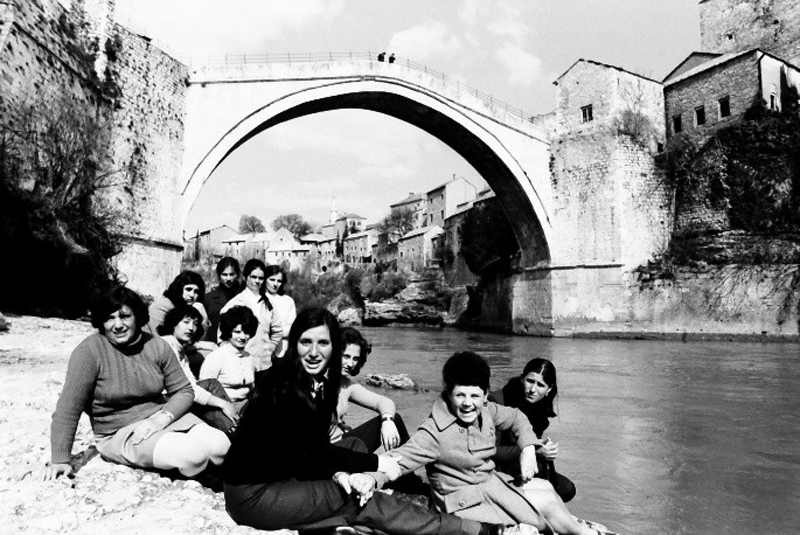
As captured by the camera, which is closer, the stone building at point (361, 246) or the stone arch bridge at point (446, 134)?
the stone arch bridge at point (446, 134)

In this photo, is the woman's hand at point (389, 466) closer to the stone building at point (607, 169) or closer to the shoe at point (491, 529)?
the shoe at point (491, 529)

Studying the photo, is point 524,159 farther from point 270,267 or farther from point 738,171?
point 270,267

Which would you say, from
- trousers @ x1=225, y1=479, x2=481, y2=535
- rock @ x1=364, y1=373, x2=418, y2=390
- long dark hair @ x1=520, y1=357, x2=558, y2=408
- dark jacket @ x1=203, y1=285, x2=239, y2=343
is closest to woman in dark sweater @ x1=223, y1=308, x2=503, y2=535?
trousers @ x1=225, y1=479, x2=481, y2=535

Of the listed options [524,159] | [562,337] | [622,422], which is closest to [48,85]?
[622,422]

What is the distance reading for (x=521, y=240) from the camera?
2161cm

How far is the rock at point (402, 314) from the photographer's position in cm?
3572

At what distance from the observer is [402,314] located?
36.5m

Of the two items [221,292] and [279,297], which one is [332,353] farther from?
[221,292]

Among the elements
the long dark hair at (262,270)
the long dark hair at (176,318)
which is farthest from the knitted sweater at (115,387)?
the long dark hair at (262,270)

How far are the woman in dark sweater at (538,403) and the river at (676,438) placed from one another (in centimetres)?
66

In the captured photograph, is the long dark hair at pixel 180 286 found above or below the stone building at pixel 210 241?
below

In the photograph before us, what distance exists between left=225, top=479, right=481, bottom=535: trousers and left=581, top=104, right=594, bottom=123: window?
1965 cm

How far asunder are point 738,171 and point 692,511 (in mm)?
18579

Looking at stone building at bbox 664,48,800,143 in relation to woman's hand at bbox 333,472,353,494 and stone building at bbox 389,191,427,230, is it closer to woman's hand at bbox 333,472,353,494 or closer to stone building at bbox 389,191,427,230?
woman's hand at bbox 333,472,353,494
